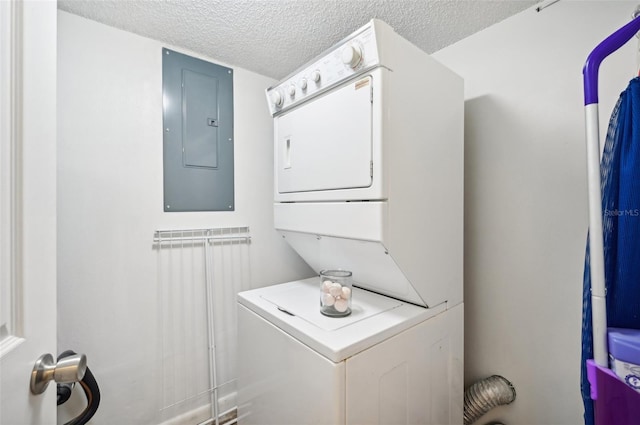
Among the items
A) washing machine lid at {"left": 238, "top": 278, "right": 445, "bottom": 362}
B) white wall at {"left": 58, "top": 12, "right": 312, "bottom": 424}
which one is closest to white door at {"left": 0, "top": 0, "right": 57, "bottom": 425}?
washing machine lid at {"left": 238, "top": 278, "right": 445, "bottom": 362}

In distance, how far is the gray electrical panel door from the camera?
193 cm

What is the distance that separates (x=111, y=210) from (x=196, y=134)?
738 millimetres

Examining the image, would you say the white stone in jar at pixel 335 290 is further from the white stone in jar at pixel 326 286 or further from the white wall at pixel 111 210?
the white wall at pixel 111 210

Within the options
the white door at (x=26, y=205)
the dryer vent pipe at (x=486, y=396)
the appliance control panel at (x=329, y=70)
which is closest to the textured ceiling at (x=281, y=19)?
the appliance control panel at (x=329, y=70)

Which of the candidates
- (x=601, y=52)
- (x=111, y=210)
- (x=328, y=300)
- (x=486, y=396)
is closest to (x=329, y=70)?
(x=601, y=52)

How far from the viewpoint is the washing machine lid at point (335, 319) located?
1.11 metres

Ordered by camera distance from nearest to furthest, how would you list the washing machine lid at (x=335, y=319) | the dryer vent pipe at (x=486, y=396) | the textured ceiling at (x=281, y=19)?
the washing machine lid at (x=335, y=319)
the textured ceiling at (x=281, y=19)
the dryer vent pipe at (x=486, y=396)

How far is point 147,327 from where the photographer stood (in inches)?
72.9

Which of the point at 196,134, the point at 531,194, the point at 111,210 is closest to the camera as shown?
the point at 531,194

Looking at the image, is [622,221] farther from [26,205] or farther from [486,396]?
[26,205]

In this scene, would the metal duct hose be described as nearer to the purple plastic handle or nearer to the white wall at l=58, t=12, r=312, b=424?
the white wall at l=58, t=12, r=312, b=424

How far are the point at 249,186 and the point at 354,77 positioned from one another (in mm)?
1300

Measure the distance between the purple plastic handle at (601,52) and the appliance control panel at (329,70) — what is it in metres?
0.75

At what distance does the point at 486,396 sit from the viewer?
5.52 feet
